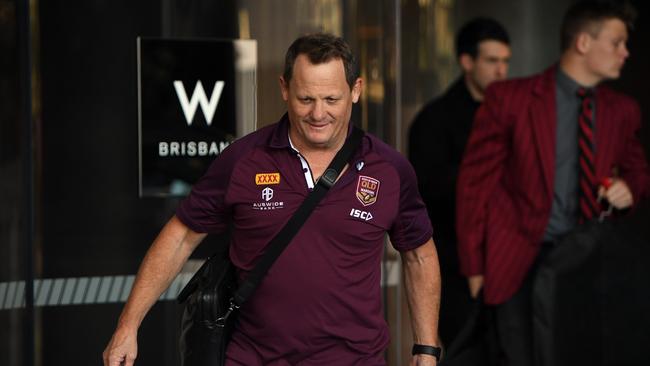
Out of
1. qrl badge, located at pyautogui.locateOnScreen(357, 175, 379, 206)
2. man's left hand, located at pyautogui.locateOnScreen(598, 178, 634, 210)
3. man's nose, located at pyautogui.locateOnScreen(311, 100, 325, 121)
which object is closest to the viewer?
man's nose, located at pyautogui.locateOnScreen(311, 100, 325, 121)

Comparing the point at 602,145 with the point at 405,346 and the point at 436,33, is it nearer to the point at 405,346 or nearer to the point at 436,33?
the point at 405,346

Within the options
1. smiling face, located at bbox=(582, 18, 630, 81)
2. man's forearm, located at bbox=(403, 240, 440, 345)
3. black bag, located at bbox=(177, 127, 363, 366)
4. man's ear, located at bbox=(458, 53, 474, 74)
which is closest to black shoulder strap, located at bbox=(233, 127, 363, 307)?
black bag, located at bbox=(177, 127, 363, 366)

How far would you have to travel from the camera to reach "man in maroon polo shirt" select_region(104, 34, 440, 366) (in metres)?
3.82

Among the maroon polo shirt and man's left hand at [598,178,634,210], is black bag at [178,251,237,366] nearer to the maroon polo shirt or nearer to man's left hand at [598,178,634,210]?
the maroon polo shirt

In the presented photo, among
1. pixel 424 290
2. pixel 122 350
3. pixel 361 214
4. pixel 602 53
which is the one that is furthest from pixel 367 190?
pixel 602 53

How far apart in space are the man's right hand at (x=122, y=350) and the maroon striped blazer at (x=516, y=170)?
2.29 metres

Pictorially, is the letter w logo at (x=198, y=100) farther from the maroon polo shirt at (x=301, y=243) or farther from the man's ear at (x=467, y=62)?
the man's ear at (x=467, y=62)

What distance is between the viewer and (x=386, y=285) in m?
6.37

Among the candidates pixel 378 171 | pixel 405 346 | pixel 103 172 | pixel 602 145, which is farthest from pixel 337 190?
pixel 405 346

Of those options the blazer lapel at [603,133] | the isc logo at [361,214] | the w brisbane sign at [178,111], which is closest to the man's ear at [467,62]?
the blazer lapel at [603,133]

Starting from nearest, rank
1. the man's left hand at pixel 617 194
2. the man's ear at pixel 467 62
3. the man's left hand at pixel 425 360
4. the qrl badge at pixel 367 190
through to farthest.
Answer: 1. the qrl badge at pixel 367 190
2. the man's left hand at pixel 425 360
3. the man's left hand at pixel 617 194
4. the man's ear at pixel 467 62

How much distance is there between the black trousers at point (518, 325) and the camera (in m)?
5.74

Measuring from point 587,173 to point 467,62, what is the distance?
1451 millimetres

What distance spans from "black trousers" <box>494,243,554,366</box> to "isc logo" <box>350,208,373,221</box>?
2010 millimetres
